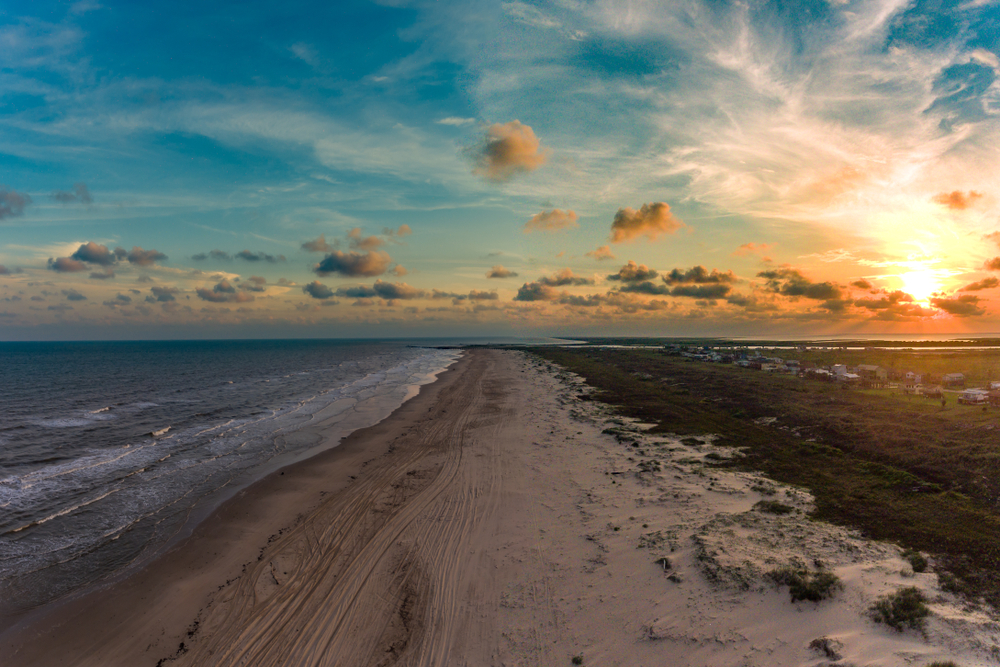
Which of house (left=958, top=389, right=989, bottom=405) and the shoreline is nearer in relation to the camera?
the shoreline

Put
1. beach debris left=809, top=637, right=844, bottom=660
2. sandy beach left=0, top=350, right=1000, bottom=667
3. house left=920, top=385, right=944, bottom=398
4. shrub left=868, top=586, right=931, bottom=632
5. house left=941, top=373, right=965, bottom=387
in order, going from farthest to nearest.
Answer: house left=941, top=373, right=965, bottom=387 < house left=920, top=385, right=944, bottom=398 < sandy beach left=0, top=350, right=1000, bottom=667 < shrub left=868, top=586, right=931, bottom=632 < beach debris left=809, top=637, right=844, bottom=660

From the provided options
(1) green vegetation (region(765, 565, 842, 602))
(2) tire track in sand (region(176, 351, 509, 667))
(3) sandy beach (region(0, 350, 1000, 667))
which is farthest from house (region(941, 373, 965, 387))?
(2) tire track in sand (region(176, 351, 509, 667))

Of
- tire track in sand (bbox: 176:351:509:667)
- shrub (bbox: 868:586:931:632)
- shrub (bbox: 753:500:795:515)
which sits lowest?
tire track in sand (bbox: 176:351:509:667)

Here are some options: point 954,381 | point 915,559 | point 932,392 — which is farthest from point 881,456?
point 954,381

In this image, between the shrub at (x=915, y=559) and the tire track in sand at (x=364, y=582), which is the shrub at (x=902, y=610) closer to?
the shrub at (x=915, y=559)

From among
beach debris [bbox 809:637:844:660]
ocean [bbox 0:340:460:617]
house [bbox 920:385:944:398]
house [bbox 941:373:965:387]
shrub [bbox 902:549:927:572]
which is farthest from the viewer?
house [bbox 941:373:965:387]

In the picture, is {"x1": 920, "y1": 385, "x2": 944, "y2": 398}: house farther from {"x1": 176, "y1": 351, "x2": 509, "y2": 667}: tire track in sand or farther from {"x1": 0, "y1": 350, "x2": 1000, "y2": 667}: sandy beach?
{"x1": 176, "y1": 351, "x2": 509, "y2": 667}: tire track in sand

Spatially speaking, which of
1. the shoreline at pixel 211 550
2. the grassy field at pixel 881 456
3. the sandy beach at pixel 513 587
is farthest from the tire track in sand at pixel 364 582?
the grassy field at pixel 881 456

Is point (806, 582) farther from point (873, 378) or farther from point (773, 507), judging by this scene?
point (873, 378)
